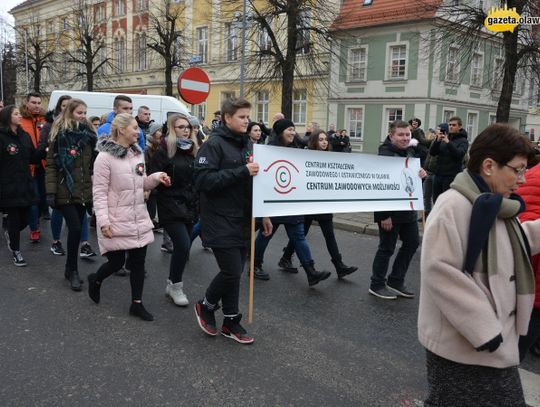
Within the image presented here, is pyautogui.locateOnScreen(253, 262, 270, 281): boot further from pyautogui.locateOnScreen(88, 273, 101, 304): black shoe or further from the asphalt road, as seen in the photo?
pyautogui.locateOnScreen(88, 273, 101, 304): black shoe

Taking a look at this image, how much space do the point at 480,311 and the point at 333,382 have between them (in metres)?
1.71

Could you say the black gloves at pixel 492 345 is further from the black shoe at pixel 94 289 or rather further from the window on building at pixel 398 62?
the window on building at pixel 398 62

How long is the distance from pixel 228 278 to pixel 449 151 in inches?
190

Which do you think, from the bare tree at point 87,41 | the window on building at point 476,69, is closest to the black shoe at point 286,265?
the window on building at point 476,69

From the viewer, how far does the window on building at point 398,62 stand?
86.6 ft

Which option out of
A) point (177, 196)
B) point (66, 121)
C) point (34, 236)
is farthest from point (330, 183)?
point (34, 236)

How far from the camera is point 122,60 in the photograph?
41.3m

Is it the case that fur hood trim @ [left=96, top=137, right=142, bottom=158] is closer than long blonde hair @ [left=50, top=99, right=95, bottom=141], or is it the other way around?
fur hood trim @ [left=96, top=137, right=142, bottom=158]

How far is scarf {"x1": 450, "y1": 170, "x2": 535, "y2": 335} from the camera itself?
1.96 meters

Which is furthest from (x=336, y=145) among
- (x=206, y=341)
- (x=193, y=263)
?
(x=206, y=341)

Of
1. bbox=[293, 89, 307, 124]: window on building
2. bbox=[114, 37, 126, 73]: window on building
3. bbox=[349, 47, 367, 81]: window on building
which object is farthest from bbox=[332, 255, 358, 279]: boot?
bbox=[114, 37, 126, 73]: window on building

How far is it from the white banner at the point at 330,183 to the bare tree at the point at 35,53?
4133 cm

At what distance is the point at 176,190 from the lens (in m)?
4.91

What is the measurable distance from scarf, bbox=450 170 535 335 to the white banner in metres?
2.33
